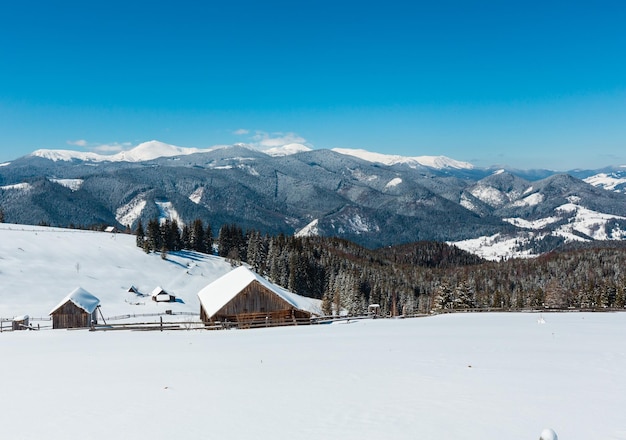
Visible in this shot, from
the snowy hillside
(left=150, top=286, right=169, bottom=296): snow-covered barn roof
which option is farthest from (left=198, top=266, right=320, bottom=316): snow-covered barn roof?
(left=150, top=286, right=169, bottom=296): snow-covered barn roof

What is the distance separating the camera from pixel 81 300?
5225cm

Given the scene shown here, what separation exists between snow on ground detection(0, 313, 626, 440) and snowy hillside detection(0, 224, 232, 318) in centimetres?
4685

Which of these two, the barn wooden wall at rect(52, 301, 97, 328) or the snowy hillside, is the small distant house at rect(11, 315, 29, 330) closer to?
the barn wooden wall at rect(52, 301, 97, 328)

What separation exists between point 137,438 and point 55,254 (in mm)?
93458

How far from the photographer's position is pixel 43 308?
64.8m

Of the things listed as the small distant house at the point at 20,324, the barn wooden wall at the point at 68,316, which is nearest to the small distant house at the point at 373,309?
the barn wooden wall at the point at 68,316

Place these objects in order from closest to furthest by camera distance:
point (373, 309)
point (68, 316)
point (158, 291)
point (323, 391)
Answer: point (323, 391), point (68, 316), point (373, 309), point (158, 291)

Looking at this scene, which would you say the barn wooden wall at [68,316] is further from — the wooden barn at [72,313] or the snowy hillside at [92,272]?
the snowy hillside at [92,272]

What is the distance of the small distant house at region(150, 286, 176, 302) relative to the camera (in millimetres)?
83375

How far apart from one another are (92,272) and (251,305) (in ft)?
182

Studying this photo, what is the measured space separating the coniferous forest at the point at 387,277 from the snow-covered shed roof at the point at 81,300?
146 ft

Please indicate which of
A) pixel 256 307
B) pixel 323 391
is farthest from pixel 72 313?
pixel 323 391

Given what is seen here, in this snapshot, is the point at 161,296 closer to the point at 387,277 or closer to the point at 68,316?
the point at 68,316

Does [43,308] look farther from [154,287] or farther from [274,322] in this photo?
[274,322]
